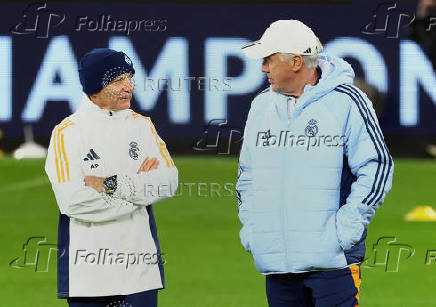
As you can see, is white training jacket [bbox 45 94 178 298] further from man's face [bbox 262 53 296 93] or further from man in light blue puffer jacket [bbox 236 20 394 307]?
man's face [bbox 262 53 296 93]

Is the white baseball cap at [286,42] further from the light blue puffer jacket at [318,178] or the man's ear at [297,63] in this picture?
the light blue puffer jacket at [318,178]

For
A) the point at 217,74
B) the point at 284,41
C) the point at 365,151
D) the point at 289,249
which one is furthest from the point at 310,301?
the point at 217,74

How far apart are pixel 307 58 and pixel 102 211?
3.71 ft

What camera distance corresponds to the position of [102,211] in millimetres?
5820

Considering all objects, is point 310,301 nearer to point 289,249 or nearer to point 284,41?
point 289,249

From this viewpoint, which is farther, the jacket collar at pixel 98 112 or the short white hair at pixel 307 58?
the jacket collar at pixel 98 112

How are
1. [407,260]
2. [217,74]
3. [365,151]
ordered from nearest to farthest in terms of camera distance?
[365,151] → [407,260] → [217,74]

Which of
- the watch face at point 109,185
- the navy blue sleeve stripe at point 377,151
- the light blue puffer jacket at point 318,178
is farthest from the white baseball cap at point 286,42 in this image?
the watch face at point 109,185

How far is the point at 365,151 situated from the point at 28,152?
14028mm

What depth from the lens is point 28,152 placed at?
19.3 meters

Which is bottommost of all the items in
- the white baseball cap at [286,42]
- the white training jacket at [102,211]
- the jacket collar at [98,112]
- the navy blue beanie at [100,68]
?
the white training jacket at [102,211]

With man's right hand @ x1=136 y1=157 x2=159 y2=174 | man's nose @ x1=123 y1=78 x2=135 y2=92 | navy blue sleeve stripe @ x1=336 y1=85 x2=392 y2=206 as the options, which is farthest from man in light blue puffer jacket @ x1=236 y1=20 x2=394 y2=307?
man's nose @ x1=123 y1=78 x2=135 y2=92

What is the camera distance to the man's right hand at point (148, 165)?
5906 mm

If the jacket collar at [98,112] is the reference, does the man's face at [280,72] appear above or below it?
above
